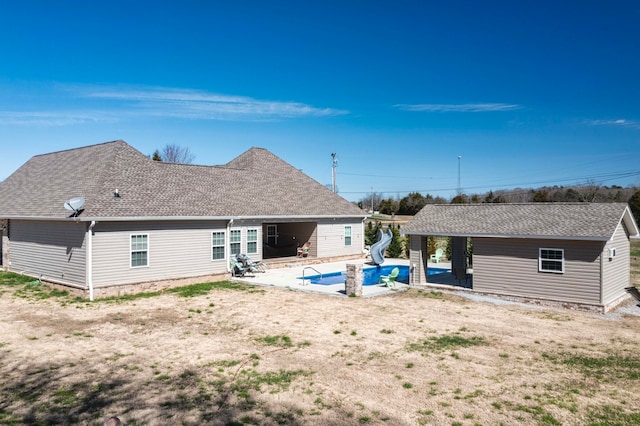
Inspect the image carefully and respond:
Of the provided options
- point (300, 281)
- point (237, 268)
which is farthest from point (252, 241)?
point (300, 281)

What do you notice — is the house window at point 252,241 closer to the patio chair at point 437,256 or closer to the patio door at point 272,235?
the patio door at point 272,235

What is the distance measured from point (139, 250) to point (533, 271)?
579 inches

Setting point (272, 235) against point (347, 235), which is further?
point (272, 235)

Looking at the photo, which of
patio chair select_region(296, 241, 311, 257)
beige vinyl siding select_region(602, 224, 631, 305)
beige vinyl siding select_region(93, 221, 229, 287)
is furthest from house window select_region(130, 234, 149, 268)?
beige vinyl siding select_region(602, 224, 631, 305)

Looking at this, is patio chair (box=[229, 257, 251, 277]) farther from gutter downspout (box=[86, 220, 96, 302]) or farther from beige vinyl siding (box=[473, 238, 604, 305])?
beige vinyl siding (box=[473, 238, 604, 305])

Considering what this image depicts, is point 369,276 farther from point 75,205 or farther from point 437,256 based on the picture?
point 75,205

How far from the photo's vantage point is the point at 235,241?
71.7ft

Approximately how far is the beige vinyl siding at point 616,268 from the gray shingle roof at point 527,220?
0.67m

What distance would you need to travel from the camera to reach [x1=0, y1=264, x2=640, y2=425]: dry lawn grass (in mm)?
7102

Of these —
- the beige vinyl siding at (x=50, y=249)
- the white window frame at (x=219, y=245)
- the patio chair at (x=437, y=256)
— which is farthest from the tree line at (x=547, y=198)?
the beige vinyl siding at (x=50, y=249)

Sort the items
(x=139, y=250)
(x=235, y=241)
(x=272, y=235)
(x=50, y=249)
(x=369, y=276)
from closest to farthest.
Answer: (x=139, y=250)
(x=50, y=249)
(x=235, y=241)
(x=369, y=276)
(x=272, y=235)

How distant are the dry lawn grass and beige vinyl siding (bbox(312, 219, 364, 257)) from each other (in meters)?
11.6

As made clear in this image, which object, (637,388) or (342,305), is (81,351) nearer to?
(342,305)

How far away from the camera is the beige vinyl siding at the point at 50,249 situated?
16.4 m
